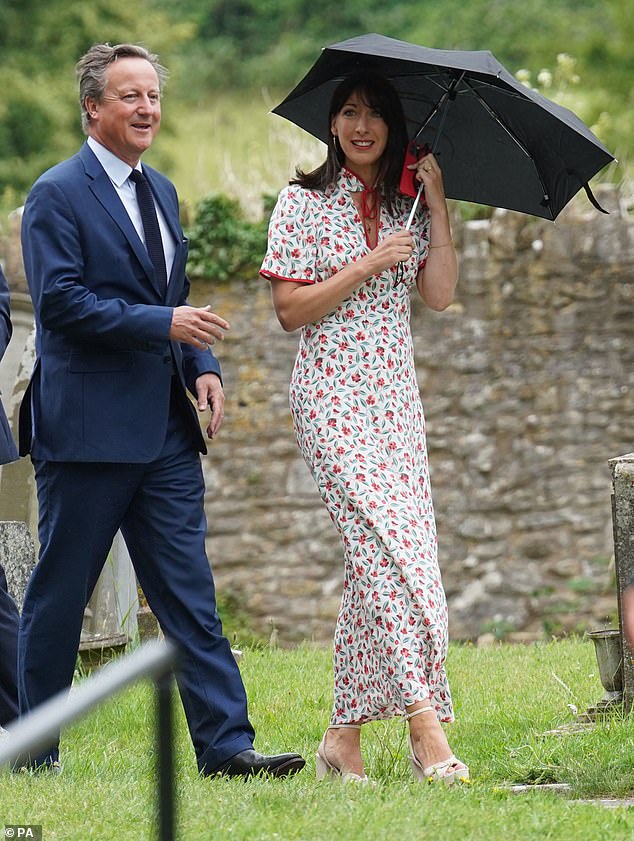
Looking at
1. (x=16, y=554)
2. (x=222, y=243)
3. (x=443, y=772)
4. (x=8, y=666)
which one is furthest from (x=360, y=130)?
(x=222, y=243)

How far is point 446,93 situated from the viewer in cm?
443

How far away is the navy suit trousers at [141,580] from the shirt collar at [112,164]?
789 millimetres

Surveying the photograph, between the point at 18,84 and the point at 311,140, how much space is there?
1205cm

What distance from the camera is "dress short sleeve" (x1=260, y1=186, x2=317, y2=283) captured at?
4113mm

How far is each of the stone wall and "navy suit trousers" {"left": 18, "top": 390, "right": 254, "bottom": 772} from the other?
5.42 m

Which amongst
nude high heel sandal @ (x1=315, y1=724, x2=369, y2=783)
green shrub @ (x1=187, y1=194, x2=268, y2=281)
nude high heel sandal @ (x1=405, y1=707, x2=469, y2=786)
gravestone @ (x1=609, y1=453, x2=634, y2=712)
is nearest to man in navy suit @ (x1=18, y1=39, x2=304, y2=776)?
nude high heel sandal @ (x1=315, y1=724, x2=369, y2=783)

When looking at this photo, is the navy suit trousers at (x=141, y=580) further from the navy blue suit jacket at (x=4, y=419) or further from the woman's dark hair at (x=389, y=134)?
the woman's dark hair at (x=389, y=134)

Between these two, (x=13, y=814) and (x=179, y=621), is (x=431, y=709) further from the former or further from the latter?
(x=13, y=814)

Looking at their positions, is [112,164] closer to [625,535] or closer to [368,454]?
[368,454]

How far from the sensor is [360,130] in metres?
4.12

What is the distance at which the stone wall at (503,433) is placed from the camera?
30.7ft

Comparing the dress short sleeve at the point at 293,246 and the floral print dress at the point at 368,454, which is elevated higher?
the dress short sleeve at the point at 293,246

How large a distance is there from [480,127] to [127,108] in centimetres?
118

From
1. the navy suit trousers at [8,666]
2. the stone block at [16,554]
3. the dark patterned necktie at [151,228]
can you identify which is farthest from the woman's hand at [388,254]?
the stone block at [16,554]
